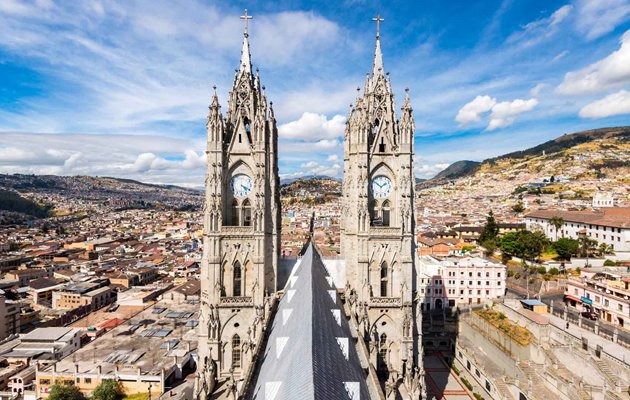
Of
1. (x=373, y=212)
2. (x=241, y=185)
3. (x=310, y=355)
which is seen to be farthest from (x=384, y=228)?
(x=310, y=355)

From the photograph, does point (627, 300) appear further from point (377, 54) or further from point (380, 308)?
point (377, 54)

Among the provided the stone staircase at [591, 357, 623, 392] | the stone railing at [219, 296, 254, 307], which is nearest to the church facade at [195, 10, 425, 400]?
the stone railing at [219, 296, 254, 307]

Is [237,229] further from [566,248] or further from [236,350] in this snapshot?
[566,248]

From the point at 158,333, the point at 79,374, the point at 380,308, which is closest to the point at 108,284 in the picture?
the point at 158,333

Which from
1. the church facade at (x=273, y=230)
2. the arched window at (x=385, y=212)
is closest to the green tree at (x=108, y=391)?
the church facade at (x=273, y=230)

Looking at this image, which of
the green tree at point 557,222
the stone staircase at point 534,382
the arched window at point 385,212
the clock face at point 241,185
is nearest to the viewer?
the clock face at point 241,185

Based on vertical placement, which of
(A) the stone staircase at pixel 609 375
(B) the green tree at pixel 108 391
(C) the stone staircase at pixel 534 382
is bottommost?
(B) the green tree at pixel 108 391

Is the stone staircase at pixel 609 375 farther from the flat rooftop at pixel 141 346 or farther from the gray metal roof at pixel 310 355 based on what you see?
the flat rooftop at pixel 141 346
